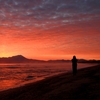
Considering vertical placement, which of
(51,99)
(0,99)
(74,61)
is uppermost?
(74,61)

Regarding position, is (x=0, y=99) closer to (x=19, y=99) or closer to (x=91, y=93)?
(x=19, y=99)

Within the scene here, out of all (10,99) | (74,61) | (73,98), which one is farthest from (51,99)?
(74,61)

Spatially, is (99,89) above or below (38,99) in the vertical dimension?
above

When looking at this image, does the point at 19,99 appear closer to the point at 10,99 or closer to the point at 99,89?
the point at 10,99

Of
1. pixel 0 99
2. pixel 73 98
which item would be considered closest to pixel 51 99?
pixel 73 98

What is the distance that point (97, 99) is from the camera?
833 centimetres

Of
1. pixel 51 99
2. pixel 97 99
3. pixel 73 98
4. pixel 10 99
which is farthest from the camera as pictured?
pixel 10 99

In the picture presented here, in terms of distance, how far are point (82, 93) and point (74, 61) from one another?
33.7 feet

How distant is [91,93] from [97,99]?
44.6 inches

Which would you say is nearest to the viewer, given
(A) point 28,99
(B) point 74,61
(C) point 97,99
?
(C) point 97,99

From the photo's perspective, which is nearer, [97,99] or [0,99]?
[97,99]

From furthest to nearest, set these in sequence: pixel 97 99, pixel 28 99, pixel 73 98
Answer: pixel 28 99 < pixel 73 98 < pixel 97 99

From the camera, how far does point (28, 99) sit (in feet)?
38.0

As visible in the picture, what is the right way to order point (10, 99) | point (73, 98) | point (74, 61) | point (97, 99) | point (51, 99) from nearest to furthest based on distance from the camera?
point (97, 99), point (73, 98), point (51, 99), point (10, 99), point (74, 61)
